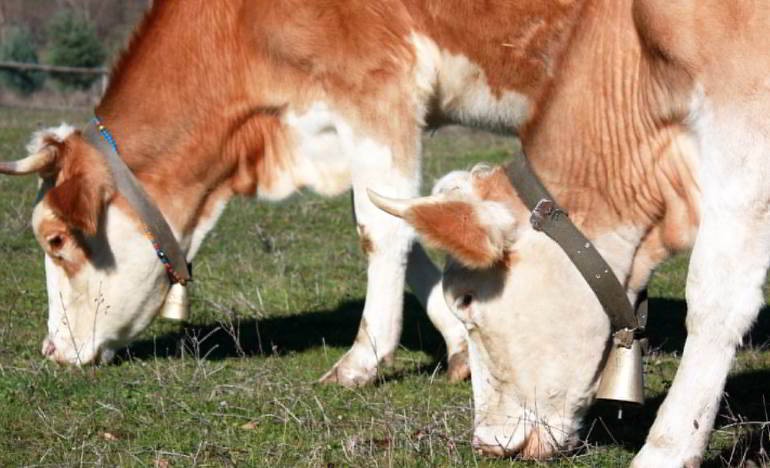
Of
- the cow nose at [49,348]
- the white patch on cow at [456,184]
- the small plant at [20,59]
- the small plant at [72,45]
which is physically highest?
the white patch on cow at [456,184]

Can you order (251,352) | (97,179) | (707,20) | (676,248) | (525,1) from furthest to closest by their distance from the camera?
(251,352) < (97,179) < (525,1) < (676,248) < (707,20)

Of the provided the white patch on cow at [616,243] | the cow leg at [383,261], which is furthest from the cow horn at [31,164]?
the white patch on cow at [616,243]

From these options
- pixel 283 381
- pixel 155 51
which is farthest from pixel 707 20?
pixel 155 51

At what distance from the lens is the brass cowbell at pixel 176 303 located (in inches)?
278

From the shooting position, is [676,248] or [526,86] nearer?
[676,248]

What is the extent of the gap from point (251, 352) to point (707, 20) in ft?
12.4

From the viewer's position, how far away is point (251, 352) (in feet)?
24.1

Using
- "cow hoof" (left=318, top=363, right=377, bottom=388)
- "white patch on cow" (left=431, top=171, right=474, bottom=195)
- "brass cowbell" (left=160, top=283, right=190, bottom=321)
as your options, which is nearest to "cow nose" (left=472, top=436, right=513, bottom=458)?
"white patch on cow" (left=431, top=171, right=474, bottom=195)

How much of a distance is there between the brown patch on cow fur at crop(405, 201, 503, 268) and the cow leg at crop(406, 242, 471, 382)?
2206mm

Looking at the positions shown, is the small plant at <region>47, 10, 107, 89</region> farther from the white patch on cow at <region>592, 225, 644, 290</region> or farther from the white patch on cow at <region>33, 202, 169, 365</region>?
the white patch on cow at <region>592, 225, 644, 290</region>

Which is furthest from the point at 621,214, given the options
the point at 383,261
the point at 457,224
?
the point at 383,261

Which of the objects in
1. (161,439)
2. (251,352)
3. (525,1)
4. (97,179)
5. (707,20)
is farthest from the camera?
(251,352)

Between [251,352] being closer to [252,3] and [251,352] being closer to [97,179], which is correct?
[97,179]

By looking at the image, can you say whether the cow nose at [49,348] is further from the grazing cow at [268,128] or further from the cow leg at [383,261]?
the cow leg at [383,261]
